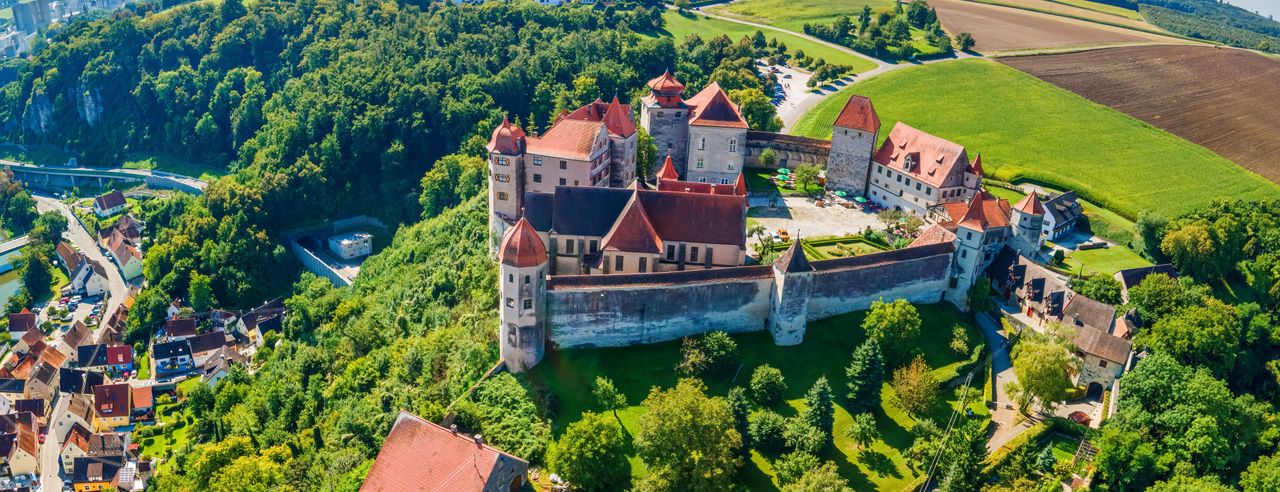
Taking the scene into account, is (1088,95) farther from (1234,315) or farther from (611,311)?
(611,311)

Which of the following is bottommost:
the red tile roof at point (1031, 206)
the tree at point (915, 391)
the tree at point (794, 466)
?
the tree at point (794, 466)

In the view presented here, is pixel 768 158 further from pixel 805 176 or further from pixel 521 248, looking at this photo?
pixel 521 248

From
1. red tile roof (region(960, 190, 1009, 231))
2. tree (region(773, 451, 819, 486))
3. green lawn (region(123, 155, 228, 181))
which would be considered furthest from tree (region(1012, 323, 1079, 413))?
green lawn (region(123, 155, 228, 181))

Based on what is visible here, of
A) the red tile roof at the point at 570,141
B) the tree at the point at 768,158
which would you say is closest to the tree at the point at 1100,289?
the tree at the point at 768,158

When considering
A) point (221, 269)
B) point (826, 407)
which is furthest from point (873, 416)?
point (221, 269)

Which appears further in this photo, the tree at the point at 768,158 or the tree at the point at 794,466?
the tree at the point at 768,158

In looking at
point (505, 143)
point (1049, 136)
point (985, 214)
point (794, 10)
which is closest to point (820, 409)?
point (985, 214)

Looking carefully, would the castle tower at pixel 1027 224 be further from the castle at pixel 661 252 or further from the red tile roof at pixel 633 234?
the red tile roof at pixel 633 234
